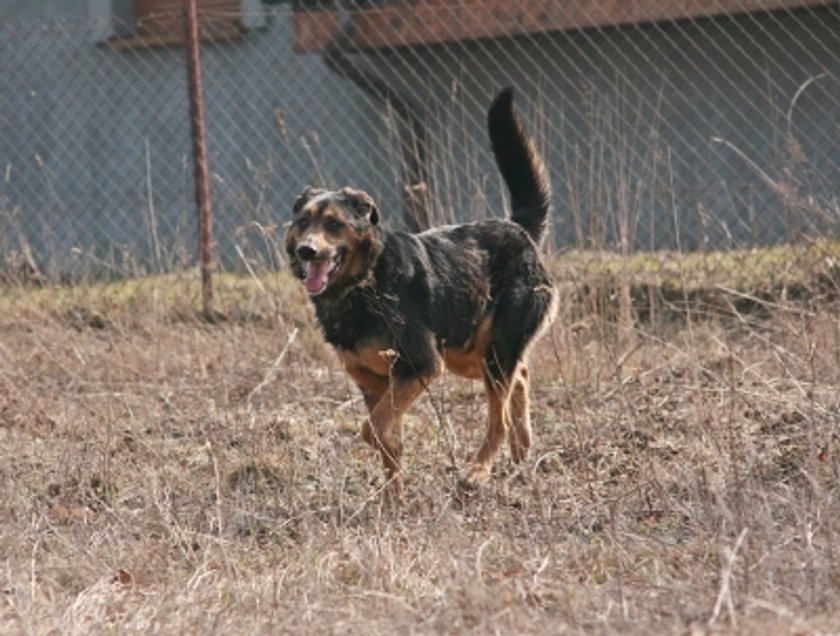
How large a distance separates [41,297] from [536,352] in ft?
9.83

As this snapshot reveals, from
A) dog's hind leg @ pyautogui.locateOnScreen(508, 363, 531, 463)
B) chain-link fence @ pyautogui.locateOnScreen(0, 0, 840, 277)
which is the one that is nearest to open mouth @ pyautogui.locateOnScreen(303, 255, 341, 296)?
dog's hind leg @ pyautogui.locateOnScreen(508, 363, 531, 463)

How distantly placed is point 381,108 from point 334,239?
6.51 m

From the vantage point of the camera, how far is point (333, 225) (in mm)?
5996

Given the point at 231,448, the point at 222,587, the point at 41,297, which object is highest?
the point at 222,587

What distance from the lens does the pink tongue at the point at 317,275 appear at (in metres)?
5.93

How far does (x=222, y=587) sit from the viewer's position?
4.46 meters

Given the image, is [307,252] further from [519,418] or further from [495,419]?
[519,418]

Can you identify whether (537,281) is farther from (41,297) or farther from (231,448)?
(41,297)

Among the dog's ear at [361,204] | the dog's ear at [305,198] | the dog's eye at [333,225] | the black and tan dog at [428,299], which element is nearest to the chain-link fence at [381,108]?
the black and tan dog at [428,299]

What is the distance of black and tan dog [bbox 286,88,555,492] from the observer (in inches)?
233

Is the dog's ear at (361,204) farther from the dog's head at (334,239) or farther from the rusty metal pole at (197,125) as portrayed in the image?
the rusty metal pole at (197,125)

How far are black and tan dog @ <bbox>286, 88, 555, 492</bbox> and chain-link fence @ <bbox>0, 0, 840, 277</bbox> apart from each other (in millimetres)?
2016

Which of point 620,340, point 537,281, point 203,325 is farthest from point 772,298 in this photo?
point 203,325

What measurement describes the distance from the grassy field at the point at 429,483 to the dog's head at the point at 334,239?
0.60 m
